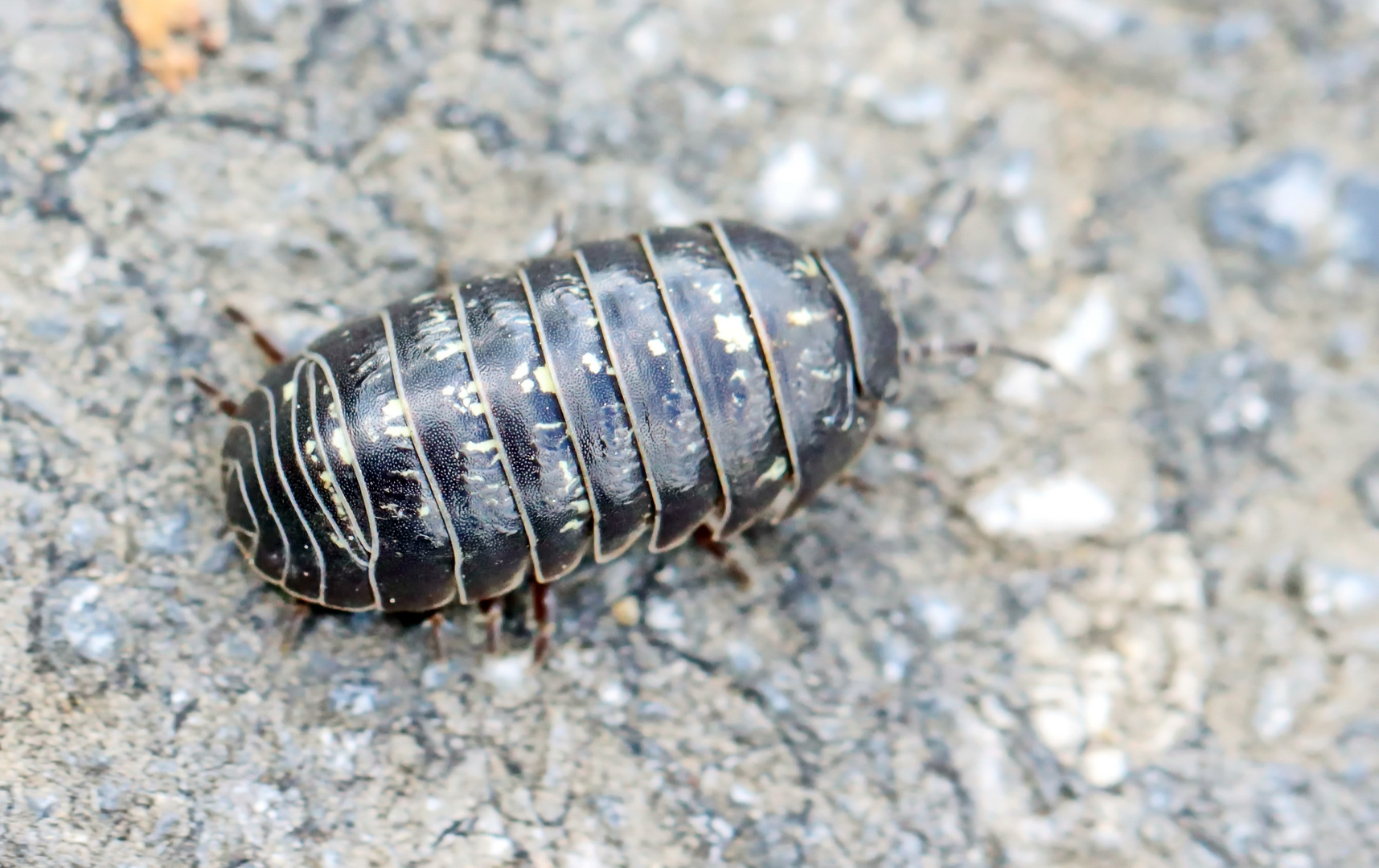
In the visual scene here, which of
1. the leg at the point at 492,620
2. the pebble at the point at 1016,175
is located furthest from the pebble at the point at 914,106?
the leg at the point at 492,620

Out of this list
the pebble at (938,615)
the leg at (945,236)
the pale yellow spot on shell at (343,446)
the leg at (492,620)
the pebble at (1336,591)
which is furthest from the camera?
the leg at (945,236)

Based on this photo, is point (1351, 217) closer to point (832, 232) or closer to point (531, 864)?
point (832, 232)

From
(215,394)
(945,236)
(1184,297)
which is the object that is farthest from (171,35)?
(1184,297)

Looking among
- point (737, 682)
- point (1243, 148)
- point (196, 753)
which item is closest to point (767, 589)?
point (737, 682)

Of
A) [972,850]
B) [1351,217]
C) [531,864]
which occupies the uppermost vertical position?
[1351,217]

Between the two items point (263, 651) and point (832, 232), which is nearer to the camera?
point (263, 651)

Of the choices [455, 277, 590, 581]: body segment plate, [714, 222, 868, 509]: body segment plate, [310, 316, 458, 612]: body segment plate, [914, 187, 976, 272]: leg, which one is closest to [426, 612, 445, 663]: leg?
[310, 316, 458, 612]: body segment plate

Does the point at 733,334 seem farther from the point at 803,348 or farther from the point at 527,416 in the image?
the point at 527,416

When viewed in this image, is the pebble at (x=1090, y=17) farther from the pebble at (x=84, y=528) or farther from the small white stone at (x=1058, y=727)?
the pebble at (x=84, y=528)
